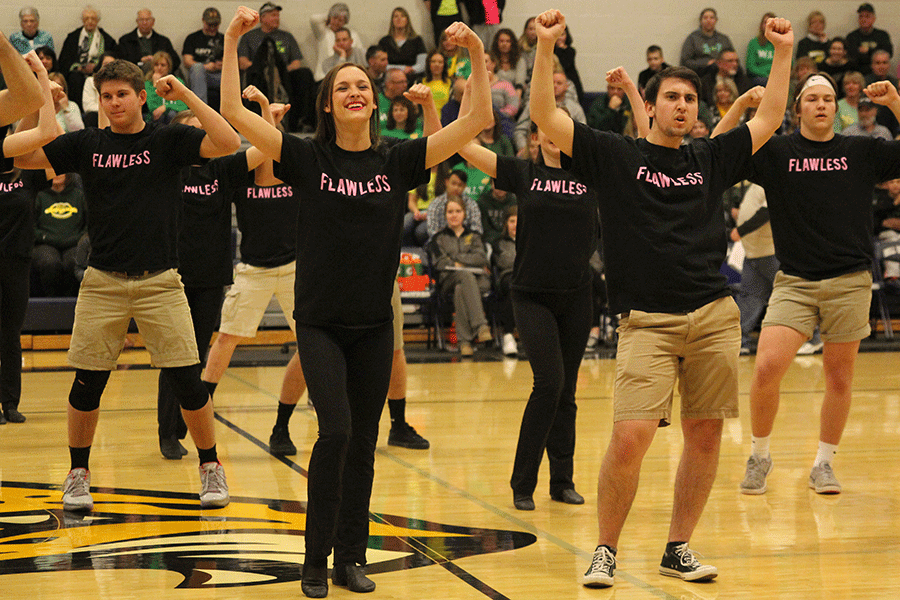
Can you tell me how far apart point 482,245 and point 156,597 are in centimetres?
757

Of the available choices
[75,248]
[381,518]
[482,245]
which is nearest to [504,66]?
[482,245]

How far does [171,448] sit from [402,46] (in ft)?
29.9

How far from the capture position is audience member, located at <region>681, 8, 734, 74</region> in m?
15.0

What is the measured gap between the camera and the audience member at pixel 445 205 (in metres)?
11.0

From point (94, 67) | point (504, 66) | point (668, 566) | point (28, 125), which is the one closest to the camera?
point (668, 566)

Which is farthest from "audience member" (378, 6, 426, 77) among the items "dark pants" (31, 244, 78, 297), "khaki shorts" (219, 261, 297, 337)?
"khaki shorts" (219, 261, 297, 337)

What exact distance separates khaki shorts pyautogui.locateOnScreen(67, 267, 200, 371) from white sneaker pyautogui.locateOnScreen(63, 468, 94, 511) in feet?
1.66

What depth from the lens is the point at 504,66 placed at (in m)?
13.8

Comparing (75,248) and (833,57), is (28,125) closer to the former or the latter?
(75,248)

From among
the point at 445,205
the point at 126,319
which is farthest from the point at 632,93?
the point at 445,205

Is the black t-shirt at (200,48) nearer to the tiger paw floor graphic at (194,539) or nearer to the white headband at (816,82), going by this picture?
the tiger paw floor graphic at (194,539)

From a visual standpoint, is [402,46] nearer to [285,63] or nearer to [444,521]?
[285,63]

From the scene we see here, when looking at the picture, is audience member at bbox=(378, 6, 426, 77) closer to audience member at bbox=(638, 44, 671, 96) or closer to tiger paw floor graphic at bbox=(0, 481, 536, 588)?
audience member at bbox=(638, 44, 671, 96)

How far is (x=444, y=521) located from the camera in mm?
4648
